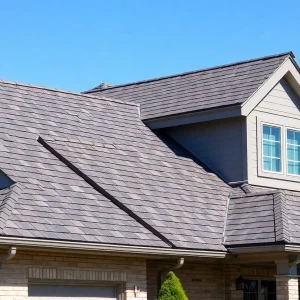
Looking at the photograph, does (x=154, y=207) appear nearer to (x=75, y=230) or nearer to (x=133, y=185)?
(x=133, y=185)

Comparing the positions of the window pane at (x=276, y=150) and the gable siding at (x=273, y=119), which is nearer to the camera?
the gable siding at (x=273, y=119)

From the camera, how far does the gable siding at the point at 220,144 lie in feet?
71.1

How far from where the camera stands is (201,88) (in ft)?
77.5

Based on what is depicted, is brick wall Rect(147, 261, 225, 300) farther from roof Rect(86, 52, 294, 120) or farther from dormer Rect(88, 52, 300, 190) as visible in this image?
roof Rect(86, 52, 294, 120)

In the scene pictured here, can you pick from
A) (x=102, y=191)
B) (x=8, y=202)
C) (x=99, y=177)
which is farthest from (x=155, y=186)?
(x=8, y=202)

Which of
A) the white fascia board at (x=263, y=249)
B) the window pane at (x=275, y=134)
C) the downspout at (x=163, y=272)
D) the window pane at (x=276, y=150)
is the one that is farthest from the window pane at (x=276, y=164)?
the downspout at (x=163, y=272)

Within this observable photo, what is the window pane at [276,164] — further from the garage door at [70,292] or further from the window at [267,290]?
the garage door at [70,292]

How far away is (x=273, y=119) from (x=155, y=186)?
174 inches

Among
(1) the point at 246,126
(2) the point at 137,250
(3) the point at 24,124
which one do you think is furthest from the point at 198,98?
(2) the point at 137,250

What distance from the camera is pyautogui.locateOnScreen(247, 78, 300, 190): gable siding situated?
853 inches

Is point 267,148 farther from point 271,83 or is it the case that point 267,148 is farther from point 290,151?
point 271,83

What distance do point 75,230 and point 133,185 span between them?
3.63 meters

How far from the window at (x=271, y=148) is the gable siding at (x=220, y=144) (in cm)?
75

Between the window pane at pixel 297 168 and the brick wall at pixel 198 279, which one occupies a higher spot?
the window pane at pixel 297 168
